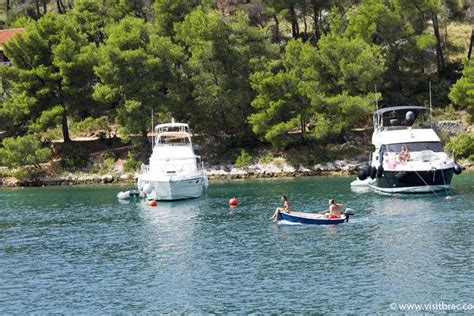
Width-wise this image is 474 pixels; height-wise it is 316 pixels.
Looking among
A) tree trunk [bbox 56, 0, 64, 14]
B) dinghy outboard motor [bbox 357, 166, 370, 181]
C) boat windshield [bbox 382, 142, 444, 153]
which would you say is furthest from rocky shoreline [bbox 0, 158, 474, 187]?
tree trunk [bbox 56, 0, 64, 14]

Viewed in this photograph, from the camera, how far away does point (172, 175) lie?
195 feet

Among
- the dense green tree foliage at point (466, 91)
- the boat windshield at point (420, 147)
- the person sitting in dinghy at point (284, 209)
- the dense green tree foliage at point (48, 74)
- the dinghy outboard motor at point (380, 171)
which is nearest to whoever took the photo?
the person sitting in dinghy at point (284, 209)

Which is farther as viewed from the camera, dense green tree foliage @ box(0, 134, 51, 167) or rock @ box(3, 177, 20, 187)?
rock @ box(3, 177, 20, 187)

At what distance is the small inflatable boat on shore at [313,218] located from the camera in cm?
4481

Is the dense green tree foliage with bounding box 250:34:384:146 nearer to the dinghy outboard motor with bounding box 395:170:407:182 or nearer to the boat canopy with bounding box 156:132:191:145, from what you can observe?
the boat canopy with bounding box 156:132:191:145

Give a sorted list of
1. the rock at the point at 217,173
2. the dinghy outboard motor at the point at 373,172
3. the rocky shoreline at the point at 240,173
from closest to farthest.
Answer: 1. the dinghy outboard motor at the point at 373,172
2. the rocky shoreline at the point at 240,173
3. the rock at the point at 217,173

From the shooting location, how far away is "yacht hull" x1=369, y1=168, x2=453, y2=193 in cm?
5469

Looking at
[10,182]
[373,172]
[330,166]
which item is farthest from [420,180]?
[10,182]

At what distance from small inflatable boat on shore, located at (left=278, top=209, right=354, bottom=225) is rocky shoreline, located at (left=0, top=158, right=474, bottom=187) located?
92.8 ft

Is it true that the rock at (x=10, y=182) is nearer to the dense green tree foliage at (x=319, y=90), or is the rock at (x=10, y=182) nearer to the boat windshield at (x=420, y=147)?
the dense green tree foliage at (x=319, y=90)

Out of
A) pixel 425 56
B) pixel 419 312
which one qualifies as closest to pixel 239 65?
pixel 425 56

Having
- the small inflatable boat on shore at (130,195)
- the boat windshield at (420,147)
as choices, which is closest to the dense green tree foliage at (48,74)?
the small inflatable boat on shore at (130,195)

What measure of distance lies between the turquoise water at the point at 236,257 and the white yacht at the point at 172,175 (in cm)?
243

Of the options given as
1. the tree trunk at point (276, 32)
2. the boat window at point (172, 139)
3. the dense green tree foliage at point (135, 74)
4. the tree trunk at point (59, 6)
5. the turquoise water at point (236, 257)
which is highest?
the tree trunk at point (59, 6)
